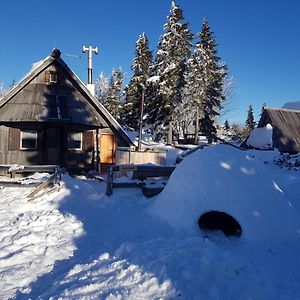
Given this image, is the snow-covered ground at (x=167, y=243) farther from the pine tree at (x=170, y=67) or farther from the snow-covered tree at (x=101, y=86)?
the snow-covered tree at (x=101, y=86)

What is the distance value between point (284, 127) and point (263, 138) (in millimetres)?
1661

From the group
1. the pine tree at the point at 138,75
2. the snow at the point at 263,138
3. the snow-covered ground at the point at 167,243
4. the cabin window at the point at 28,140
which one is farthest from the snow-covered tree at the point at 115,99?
the snow-covered ground at the point at 167,243

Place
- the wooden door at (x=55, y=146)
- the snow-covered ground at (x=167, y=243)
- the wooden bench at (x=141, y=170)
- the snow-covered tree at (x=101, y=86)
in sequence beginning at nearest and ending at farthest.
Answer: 1. the snow-covered ground at (x=167, y=243)
2. the wooden bench at (x=141, y=170)
3. the wooden door at (x=55, y=146)
4. the snow-covered tree at (x=101, y=86)

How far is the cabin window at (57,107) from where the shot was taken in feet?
56.6

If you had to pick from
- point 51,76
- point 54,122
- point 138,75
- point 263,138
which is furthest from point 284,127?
point 138,75

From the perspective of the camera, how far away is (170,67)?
1288 inches

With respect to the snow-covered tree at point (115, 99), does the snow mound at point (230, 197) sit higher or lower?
lower

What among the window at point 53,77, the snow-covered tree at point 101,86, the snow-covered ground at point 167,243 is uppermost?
the snow-covered tree at point 101,86

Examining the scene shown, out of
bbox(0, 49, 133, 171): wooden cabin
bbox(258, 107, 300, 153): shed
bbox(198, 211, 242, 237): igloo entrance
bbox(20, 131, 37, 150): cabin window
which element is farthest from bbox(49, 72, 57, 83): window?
bbox(258, 107, 300, 153): shed

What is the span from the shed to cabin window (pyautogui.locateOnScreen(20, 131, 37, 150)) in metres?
15.2

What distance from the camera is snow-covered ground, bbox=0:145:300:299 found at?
4.86 meters

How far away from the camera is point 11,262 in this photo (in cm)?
584

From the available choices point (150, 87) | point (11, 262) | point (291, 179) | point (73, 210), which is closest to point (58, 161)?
point (73, 210)

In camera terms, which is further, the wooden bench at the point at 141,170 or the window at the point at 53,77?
the window at the point at 53,77
